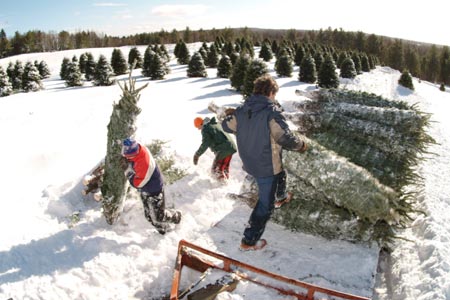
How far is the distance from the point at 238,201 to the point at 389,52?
88.9 meters

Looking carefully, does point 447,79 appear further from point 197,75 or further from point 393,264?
point 393,264

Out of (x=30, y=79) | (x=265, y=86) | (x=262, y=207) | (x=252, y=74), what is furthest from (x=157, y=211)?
(x=30, y=79)

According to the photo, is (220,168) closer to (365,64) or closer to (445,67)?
(365,64)

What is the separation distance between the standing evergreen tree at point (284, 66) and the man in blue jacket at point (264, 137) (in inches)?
983

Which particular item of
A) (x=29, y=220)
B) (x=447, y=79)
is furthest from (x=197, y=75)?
(x=447, y=79)

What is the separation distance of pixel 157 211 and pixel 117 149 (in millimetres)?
1135

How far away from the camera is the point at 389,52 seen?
8169 centimetres

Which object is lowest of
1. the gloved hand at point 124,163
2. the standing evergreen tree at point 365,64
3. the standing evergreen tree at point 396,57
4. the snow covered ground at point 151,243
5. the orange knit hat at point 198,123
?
the snow covered ground at point 151,243

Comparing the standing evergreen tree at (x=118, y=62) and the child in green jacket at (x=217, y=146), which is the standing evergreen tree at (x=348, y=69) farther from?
the child in green jacket at (x=217, y=146)

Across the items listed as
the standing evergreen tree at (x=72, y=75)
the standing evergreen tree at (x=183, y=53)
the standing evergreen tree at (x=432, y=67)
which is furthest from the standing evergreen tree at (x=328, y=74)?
the standing evergreen tree at (x=432, y=67)

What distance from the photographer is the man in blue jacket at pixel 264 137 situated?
13.3ft

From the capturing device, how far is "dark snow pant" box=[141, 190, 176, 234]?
4914 mm

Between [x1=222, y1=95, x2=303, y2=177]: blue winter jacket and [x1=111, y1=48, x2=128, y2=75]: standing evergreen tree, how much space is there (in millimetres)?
30907

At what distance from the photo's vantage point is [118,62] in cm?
3253
